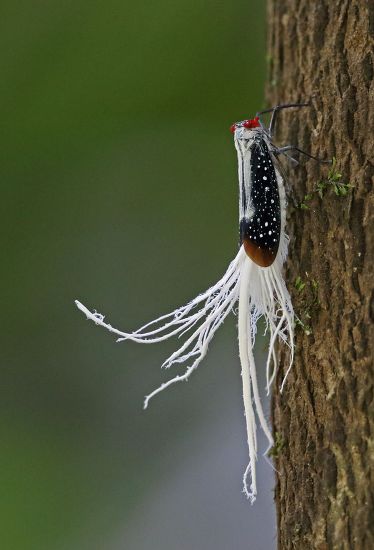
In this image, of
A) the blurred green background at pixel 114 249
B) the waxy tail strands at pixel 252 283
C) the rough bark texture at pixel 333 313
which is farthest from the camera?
the blurred green background at pixel 114 249

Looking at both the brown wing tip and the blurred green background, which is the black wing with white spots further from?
the blurred green background

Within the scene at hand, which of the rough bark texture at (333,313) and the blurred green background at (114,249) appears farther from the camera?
the blurred green background at (114,249)

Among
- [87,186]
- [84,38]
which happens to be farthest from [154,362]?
[84,38]

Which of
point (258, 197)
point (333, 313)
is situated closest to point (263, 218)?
point (258, 197)

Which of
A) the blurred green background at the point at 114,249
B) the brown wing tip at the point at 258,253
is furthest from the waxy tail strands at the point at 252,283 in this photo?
the blurred green background at the point at 114,249

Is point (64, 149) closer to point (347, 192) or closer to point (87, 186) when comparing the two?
point (87, 186)

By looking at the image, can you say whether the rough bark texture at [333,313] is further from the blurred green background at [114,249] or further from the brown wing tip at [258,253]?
the blurred green background at [114,249]

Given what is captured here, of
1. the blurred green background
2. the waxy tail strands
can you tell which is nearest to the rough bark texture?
the waxy tail strands

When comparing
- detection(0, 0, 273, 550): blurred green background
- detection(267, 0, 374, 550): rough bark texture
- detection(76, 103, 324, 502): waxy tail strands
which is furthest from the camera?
detection(0, 0, 273, 550): blurred green background

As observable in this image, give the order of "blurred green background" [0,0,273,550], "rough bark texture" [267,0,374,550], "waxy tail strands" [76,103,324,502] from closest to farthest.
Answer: "rough bark texture" [267,0,374,550]
"waxy tail strands" [76,103,324,502]
"blurred green background" [0,0,273,550]
